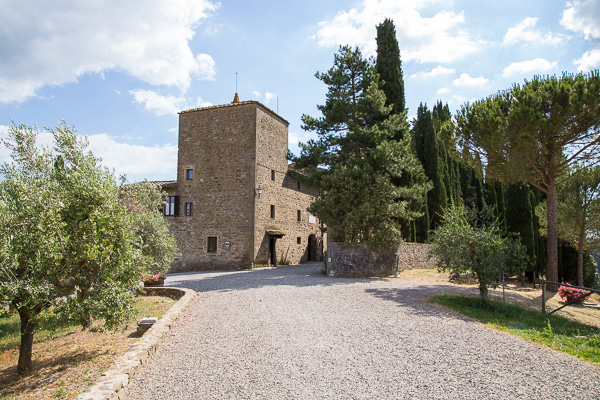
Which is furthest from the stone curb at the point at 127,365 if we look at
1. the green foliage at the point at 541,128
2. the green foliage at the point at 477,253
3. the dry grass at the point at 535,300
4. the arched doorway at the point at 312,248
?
the arched doorway at the point at 312,248

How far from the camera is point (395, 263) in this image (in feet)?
57.6

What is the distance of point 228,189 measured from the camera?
22.9 metres

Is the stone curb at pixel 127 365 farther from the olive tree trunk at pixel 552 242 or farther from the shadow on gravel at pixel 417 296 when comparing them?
the olive tree trunk at pixel 552 242

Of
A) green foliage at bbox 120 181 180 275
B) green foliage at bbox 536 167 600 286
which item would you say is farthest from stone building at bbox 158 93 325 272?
green foliage at bbox 536 167 600 286

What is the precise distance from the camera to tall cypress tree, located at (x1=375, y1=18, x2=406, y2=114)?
19750 mm

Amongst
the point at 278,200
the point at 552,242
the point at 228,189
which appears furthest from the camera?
the point at 278,200

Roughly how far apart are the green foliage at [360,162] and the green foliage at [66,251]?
35.8ft

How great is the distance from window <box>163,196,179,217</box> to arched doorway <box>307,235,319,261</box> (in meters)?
10.1

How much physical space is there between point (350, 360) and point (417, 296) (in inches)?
246

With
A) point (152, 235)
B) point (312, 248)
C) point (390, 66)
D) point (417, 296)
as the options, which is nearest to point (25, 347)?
point (152, 235)

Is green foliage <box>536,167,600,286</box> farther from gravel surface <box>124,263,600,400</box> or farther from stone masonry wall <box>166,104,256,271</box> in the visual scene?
stone masonry wall <box>166,104,256,271</box>

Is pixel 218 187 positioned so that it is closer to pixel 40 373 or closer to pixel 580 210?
pixel 40 373

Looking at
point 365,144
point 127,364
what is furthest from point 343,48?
point 127,364

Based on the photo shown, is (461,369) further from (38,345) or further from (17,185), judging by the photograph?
(38,345)
